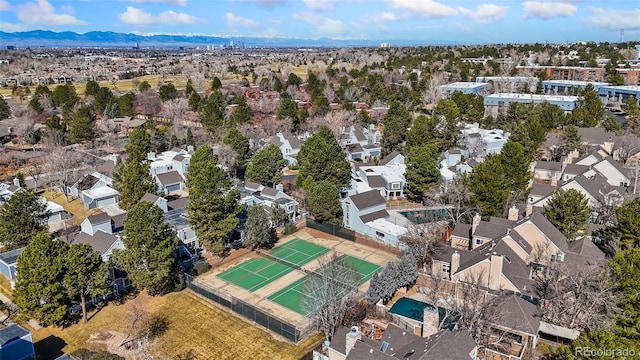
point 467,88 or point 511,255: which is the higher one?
point 467,88

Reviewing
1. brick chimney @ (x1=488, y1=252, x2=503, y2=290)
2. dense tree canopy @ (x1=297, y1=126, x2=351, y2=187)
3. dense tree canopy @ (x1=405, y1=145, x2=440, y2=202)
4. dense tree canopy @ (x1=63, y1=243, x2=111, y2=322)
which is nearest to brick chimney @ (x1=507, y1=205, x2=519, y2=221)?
brick chimney @ (x1=488, y1=252, x2=503, y2=290)

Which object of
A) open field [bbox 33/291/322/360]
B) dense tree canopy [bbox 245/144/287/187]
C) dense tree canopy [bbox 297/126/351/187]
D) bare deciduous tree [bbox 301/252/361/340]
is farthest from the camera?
dense tree canopy [bbox 245/144/287/187]

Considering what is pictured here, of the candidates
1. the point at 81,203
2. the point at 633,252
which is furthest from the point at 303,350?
the point at 81,203

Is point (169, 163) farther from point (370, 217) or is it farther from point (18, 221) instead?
point (370, 217)

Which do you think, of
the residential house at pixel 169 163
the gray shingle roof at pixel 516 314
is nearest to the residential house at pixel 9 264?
the residential house at pixel 169 163

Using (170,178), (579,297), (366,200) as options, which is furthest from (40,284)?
(579,297)

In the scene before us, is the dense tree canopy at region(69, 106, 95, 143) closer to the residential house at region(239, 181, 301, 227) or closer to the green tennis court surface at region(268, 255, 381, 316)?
the residential house at region(239, 181, 301, 227)

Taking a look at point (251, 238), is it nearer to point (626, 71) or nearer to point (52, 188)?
point (52, 188)
